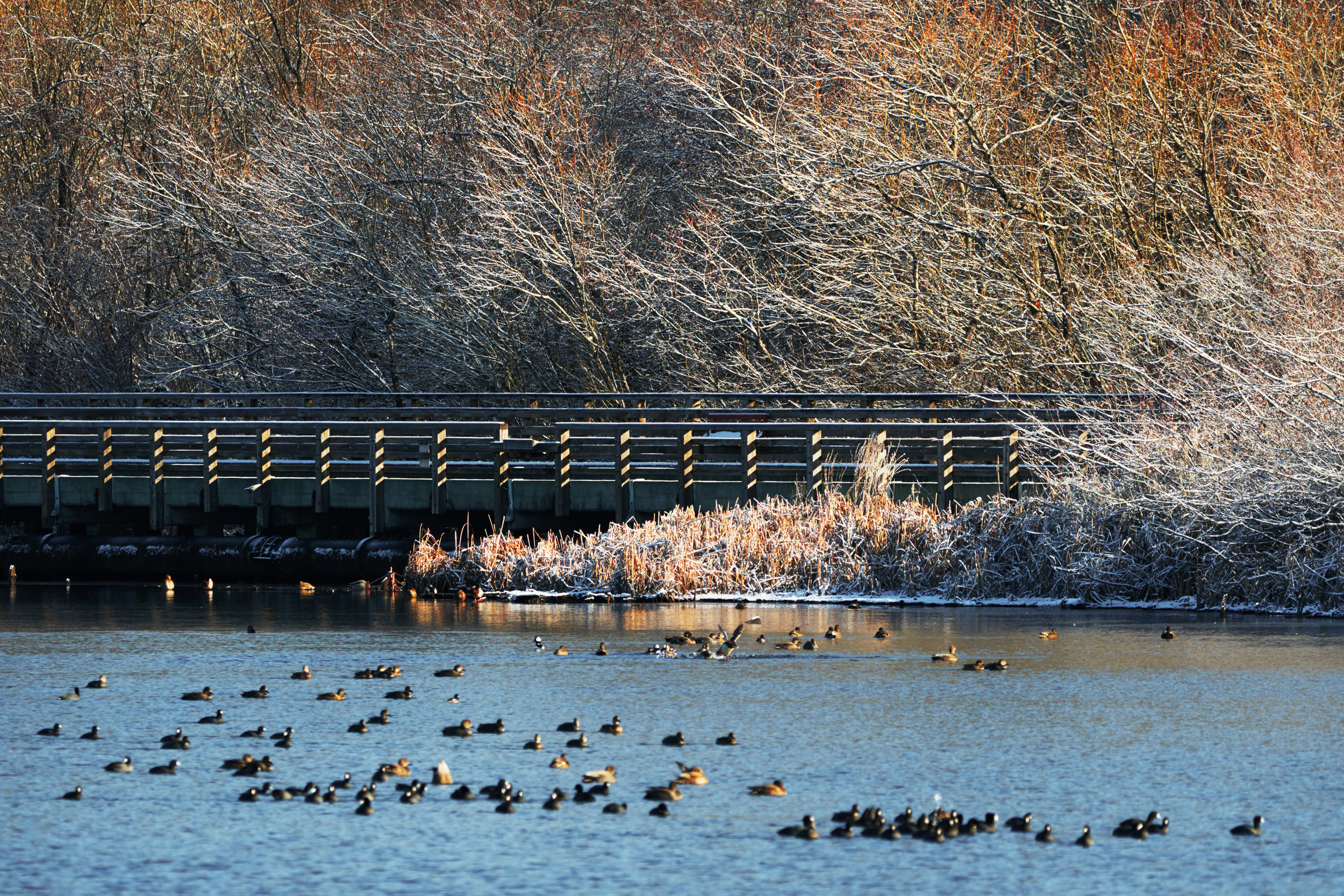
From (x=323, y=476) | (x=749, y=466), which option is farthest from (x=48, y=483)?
(x=749, y=466)

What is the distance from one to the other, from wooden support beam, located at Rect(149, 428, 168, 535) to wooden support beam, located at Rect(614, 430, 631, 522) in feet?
26.1

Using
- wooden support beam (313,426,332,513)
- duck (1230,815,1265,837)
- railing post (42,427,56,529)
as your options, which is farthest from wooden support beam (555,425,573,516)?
duck (1230,815,1265,837)

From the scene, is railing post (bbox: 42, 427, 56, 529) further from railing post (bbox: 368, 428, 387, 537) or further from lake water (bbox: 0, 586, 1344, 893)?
lake water (bbox: 0, 586, 1344, 893)

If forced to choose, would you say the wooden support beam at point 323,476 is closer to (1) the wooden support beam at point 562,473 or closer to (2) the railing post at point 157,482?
(2) the railing post at point 157,482

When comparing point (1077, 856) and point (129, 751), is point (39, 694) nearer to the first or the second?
point (129, 751)

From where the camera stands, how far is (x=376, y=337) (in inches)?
1529

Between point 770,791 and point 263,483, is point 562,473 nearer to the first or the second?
point 263,483

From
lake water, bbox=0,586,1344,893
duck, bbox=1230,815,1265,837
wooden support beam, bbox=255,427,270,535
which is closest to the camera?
lake water, bbox=0,586,1344,893

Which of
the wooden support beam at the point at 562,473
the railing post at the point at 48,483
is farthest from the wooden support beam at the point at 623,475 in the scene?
the railing post at the point at 48,483

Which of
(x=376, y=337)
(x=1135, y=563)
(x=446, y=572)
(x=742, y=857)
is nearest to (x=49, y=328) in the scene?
(x=376, y=337)

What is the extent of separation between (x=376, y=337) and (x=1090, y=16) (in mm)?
14717

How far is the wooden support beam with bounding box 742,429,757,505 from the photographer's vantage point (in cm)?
2628

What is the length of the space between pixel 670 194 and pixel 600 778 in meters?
27.2

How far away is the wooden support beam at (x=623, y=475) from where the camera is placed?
88.4 ft
